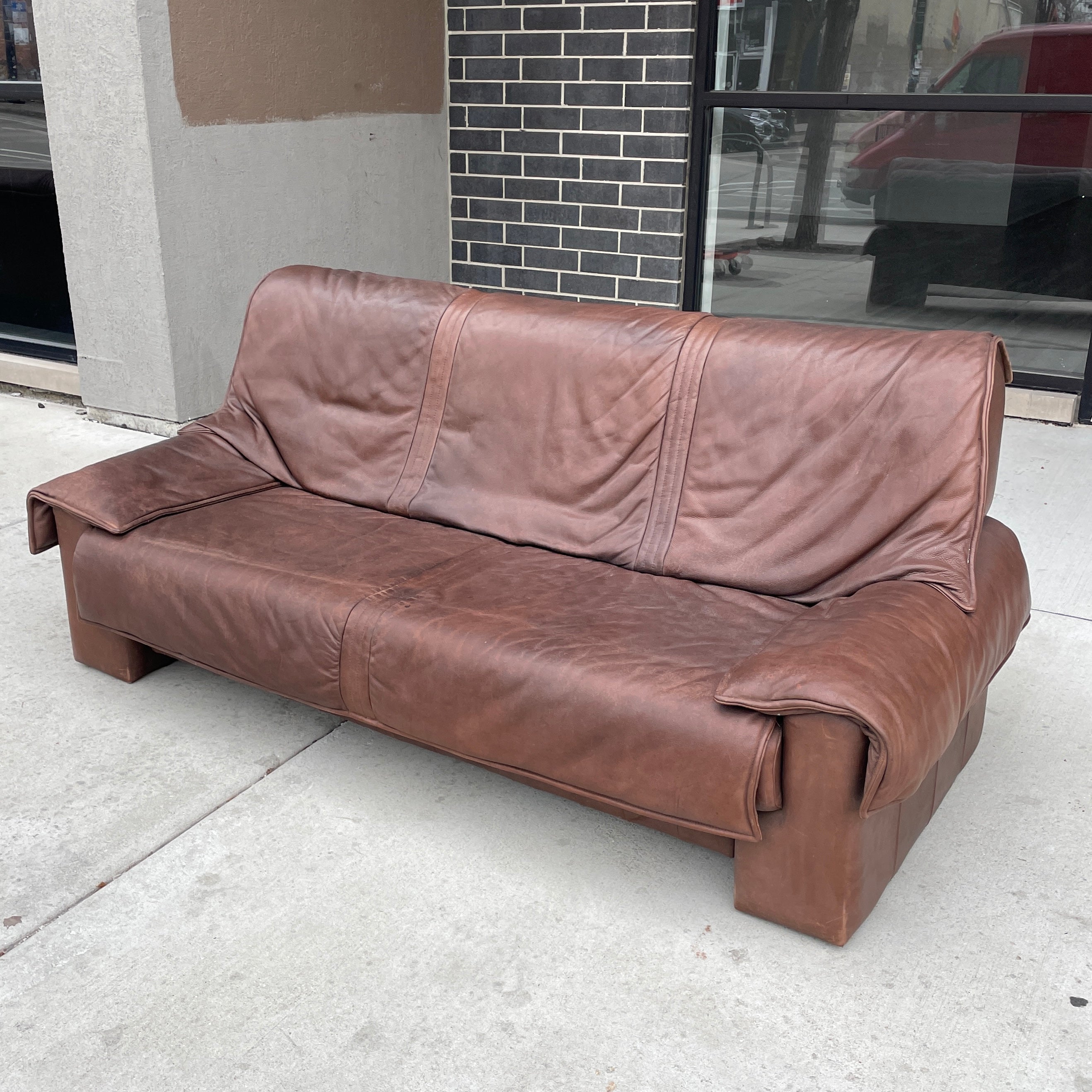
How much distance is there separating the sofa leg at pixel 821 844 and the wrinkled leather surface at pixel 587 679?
68 mm

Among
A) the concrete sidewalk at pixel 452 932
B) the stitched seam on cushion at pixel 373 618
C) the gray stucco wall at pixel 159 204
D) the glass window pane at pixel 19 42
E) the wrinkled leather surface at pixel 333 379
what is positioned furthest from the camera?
the glass window pane at pixel 19 42

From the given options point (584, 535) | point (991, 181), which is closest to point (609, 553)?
point (584, 535)

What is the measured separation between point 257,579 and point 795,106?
140 inches

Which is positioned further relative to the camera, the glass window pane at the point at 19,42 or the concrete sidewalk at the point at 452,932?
the glass window pane at the point at 19,42

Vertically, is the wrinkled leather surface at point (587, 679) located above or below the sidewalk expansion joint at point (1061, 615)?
above

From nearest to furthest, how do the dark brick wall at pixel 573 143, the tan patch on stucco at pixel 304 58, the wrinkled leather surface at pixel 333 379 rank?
1. the wrinkled leather surface at pixel 333 379
2. the tan patch on stucco at pixel 304 58
3. the dark brick wall at pixel 573 143

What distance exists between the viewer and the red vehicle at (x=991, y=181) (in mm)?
4434

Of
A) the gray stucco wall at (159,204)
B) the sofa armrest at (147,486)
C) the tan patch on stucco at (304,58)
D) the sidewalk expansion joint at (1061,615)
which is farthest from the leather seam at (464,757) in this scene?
the tan patch on stucco at (304,58)

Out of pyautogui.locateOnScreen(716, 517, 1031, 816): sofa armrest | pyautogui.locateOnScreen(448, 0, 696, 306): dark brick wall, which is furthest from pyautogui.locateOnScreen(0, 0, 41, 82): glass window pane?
pyautogui.locateOnScreen(716, 517, 1031, 816): sofa armrest

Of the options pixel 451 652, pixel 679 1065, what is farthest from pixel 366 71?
pixel 679 1065

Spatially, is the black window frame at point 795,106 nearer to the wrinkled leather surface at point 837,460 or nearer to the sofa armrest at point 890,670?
the wrinkled leather surface at point 837,460

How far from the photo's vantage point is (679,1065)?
171 cm

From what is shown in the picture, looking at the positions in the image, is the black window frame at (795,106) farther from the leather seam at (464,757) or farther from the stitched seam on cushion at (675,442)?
the leather seam at (464,757)

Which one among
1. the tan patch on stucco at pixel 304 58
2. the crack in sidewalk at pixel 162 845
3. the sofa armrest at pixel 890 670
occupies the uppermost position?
the tan patch on stucco at pixel 304 58
